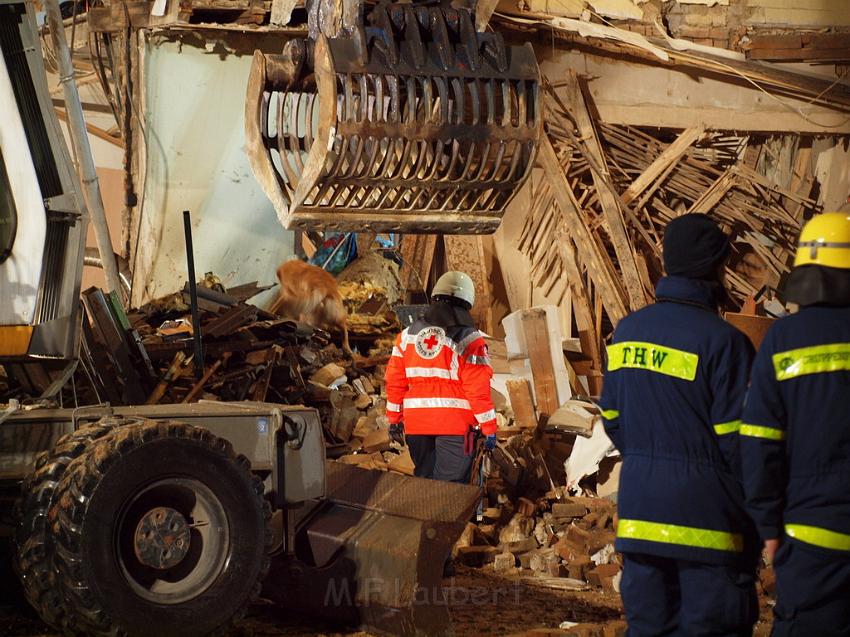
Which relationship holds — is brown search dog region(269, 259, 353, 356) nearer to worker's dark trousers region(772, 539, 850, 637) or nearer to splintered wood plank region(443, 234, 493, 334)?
splintered wood plank region(443, 234, 493, 334)

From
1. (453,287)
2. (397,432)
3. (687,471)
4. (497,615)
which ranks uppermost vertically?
(453,287)

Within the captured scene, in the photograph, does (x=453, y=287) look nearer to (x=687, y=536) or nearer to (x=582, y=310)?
(x=582, y=310)

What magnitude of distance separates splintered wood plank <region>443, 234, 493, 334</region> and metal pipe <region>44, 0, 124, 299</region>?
336cm

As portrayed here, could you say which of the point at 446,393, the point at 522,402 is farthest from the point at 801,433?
the point at 522,402

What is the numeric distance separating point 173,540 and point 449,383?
2.82 meters

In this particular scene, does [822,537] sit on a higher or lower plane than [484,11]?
lower

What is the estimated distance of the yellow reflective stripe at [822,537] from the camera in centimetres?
384

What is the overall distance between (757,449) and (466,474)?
414cm

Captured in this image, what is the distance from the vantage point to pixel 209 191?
1262 centimetres

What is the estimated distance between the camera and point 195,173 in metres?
12.6

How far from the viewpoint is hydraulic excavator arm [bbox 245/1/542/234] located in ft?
21.5

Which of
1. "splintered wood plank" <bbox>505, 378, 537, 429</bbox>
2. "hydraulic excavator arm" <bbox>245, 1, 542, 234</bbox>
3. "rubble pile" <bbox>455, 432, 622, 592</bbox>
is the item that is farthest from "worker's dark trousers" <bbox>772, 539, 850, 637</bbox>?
"splintered wood plank" <bbox>505, 378, 537, 429</bbox>

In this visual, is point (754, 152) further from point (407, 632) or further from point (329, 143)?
point (407, 632)

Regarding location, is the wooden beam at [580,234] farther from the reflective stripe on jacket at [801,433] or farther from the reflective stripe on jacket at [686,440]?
the reflective stripe on jacket at [801,433]
